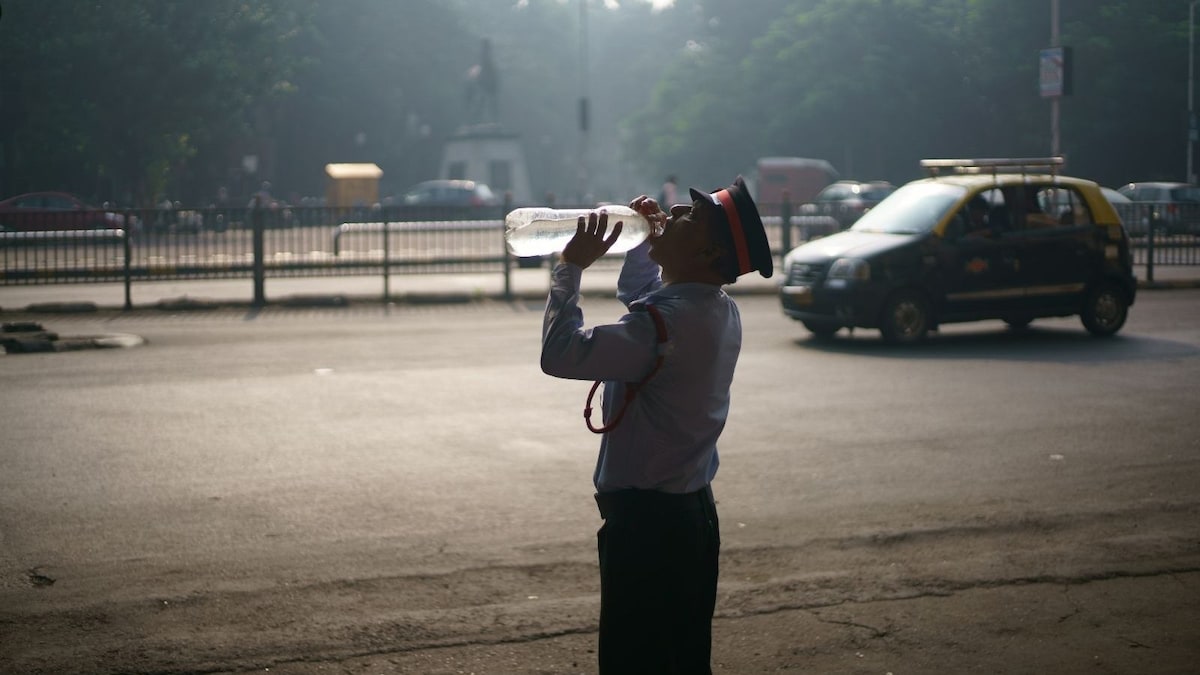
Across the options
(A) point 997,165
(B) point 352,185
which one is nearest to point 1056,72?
(A) point 997,165

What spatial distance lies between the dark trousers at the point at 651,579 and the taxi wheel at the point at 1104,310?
12465 millimetres

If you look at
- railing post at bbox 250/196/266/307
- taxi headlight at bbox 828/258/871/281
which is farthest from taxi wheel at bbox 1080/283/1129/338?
railing post at bbox 250/196/266/307

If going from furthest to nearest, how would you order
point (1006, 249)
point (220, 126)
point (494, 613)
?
point (220, 126) → point (1006, 249) → point (494, 613)

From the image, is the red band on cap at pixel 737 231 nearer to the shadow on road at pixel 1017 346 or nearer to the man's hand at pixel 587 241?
the man's hand at pixel 587 241

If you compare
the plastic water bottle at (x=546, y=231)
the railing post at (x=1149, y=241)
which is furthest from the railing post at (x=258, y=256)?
the plastic water bottle at (x=546, y=231)

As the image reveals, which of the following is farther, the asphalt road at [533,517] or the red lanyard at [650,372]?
the asphalt road at [533,517]

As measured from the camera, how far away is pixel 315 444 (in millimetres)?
9156

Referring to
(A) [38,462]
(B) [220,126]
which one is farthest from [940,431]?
(B) [220,126]

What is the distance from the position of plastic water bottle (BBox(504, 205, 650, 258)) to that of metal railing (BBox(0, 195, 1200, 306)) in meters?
15.9

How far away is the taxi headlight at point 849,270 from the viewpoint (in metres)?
14.2

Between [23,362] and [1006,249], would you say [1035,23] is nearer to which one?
[1006,249]

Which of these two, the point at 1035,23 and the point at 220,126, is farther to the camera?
the point at 1035,23

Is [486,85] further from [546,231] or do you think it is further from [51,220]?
[546,231]

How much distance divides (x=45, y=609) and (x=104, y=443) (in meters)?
3.71
